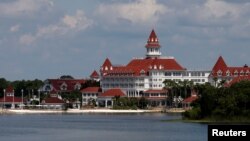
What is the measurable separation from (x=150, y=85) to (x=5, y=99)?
36.0 metres

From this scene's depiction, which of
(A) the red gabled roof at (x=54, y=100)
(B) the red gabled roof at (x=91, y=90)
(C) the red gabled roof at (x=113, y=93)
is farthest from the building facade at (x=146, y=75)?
(A) the red gabled roof at (x=54, y=100)

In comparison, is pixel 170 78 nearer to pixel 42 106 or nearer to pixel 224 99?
pixel 42 106

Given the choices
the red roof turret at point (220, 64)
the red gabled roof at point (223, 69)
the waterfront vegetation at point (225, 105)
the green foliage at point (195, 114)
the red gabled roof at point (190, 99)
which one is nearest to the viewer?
the waterfront vegetation at point (225, 105)

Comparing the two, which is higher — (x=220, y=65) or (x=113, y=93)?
(x=220, y=65)

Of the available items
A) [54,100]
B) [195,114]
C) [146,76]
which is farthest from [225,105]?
[146,76]

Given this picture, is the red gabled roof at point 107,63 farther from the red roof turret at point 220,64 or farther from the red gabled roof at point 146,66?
the red roof turret at point 220,64

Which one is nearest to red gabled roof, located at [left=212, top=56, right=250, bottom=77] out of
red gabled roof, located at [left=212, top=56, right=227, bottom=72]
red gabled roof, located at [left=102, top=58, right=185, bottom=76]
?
red gabled roof, located at [left=212, top=56, right=227, bottom=72]

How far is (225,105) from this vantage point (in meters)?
77.7

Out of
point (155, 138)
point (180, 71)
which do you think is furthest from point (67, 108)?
point (155, 138)

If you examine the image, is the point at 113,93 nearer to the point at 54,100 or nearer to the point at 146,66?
the point at 54,100

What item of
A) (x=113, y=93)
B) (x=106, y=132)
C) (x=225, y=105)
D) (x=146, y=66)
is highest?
(x=146, y=66)

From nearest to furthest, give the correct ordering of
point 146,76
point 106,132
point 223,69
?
point 106,132
point 223,69
point 146,76

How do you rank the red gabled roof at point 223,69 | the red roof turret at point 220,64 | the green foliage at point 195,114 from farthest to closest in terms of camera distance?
the red roof turret at point 220,64 → the red gabled roof at point 223,69 → the green foliage at point 195,114

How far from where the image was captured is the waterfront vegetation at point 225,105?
76562 millimetres
